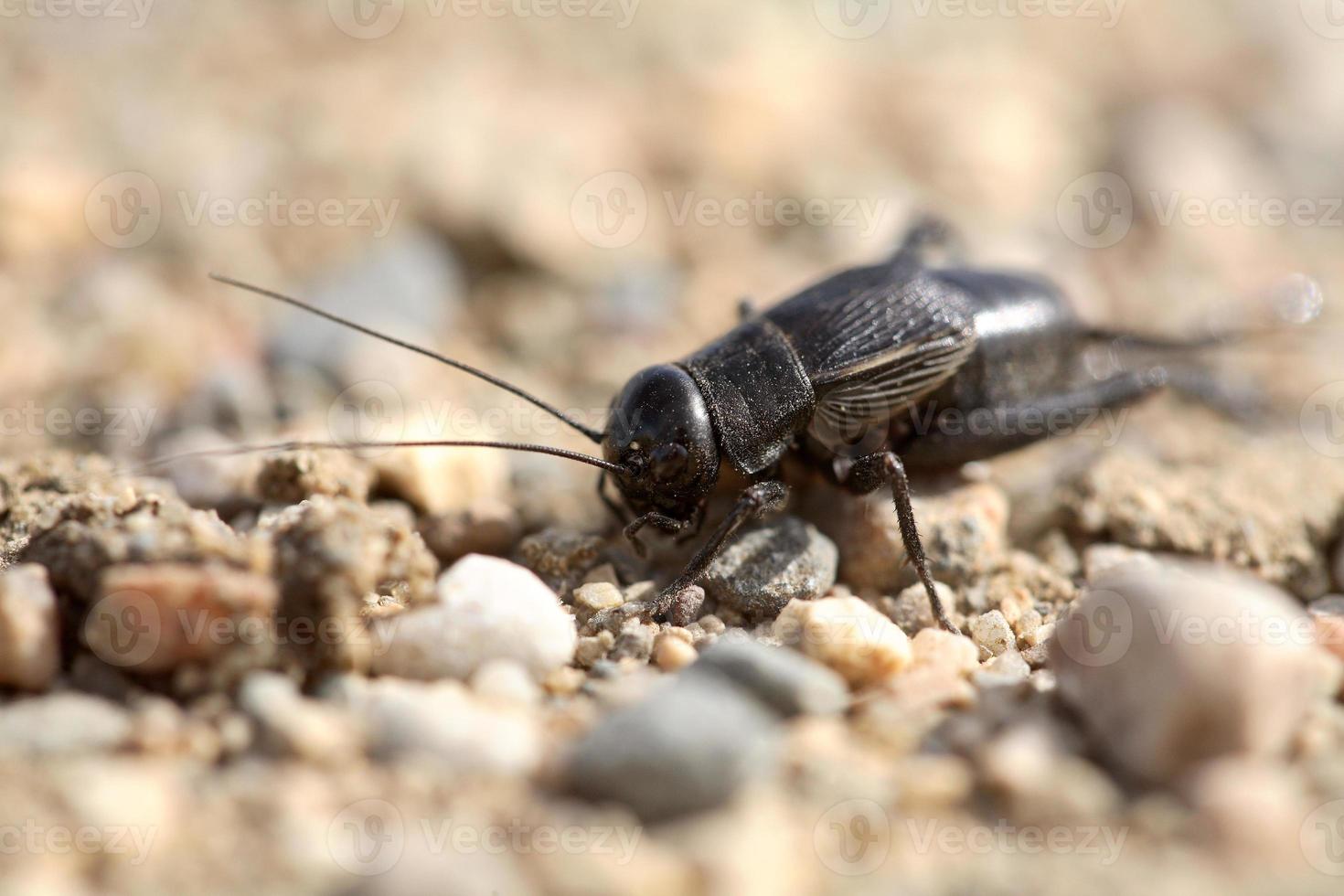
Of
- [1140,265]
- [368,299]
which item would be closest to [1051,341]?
[1140,265]

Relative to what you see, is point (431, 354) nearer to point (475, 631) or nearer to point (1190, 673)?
point (475, 631)

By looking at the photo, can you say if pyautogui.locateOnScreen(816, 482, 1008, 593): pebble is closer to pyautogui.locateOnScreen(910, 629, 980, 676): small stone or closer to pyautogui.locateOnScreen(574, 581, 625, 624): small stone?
pyautogui.locateOnScreen(910, 629, 980, 676): small stone

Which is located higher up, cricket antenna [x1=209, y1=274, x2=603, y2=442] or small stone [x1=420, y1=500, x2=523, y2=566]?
cricket antenna [x1=209, y1=274, x2=603, y2=442]

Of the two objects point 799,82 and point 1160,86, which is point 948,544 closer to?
point 799,82

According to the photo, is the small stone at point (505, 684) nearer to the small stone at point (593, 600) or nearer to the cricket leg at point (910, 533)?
the small stone at point (593, 600)

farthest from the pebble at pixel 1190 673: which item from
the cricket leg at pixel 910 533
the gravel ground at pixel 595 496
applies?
the cricket leg at pixel 910 533

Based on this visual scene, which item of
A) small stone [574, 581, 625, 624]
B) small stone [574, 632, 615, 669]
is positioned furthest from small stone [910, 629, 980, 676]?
small stone [574, 581, 625, 624]

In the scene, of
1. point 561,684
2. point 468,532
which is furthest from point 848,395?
point 561,684
